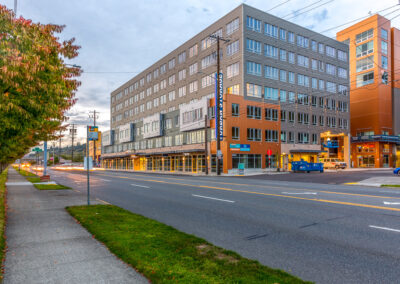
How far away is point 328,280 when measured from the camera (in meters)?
4.18

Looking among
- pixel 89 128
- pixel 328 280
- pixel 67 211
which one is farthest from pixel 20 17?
pixel 328 280

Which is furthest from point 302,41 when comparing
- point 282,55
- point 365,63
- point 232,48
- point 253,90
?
point 365,63

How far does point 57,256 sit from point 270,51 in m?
46.8

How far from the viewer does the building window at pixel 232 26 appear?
43.8 meters

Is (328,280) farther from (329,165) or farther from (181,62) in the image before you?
(181,62)

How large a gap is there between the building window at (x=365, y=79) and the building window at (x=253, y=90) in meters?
35.8

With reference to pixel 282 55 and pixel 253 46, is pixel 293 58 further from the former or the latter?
pixel 253 46

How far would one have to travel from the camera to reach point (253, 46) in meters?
44.0

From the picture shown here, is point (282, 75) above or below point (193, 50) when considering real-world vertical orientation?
below

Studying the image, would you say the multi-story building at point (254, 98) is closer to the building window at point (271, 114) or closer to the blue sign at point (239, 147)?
the blue sign at point (239, 147)

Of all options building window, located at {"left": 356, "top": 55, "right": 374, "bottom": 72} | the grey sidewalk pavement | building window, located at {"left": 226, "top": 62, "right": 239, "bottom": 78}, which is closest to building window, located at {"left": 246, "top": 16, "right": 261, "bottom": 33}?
building window, located at {"left": 226, "top": 62, "right": 239, "bottom": 78}

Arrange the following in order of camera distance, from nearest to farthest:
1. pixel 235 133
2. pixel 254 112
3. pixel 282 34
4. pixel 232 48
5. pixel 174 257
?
pixel 174 257 → pixel 235 133 → pixel 254 112 → pixel 232 48 → pixel 282 34

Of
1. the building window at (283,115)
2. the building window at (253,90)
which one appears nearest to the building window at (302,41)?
the building window at (283,115)

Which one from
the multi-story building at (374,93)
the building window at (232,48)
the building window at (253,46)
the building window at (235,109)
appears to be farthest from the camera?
the multi-story building at (374,93)
